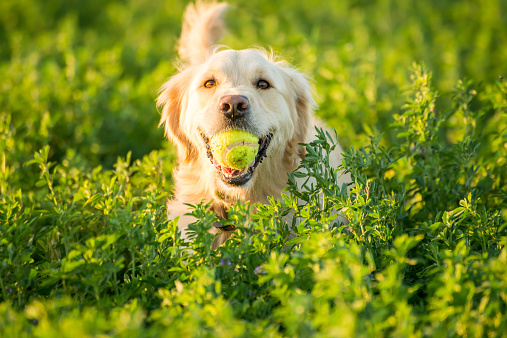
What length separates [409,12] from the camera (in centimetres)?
A: 929

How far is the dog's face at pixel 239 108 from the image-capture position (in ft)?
10.9

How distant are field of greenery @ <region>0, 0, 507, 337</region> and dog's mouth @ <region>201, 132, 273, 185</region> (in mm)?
310

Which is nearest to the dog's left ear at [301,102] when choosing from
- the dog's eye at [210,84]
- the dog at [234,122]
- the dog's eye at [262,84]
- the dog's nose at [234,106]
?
the dog at [234,122]

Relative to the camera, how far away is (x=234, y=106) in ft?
10.7


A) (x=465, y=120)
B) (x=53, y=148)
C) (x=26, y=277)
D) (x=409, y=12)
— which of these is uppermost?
(x=409, y=12)

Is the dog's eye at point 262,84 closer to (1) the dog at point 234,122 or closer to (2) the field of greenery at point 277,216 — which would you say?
(1) the dog at point 234,122

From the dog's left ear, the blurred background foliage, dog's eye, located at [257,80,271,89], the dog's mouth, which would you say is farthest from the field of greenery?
dog's eye, located at [257,80,271,89]

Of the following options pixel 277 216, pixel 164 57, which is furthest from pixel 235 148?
pixel 164 57

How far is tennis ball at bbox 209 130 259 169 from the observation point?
3242 mm

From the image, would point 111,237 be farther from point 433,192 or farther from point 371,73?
point 371,73

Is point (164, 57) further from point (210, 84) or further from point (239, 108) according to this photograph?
point (239, 108)

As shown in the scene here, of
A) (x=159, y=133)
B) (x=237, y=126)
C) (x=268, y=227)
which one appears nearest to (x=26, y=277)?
(x=268, y=227)

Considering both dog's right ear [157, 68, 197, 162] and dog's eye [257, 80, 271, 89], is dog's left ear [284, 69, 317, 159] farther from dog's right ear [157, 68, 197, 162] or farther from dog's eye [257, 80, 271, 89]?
dog's right ear [157, 68, 197, 162]

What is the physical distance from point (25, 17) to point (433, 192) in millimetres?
8514
